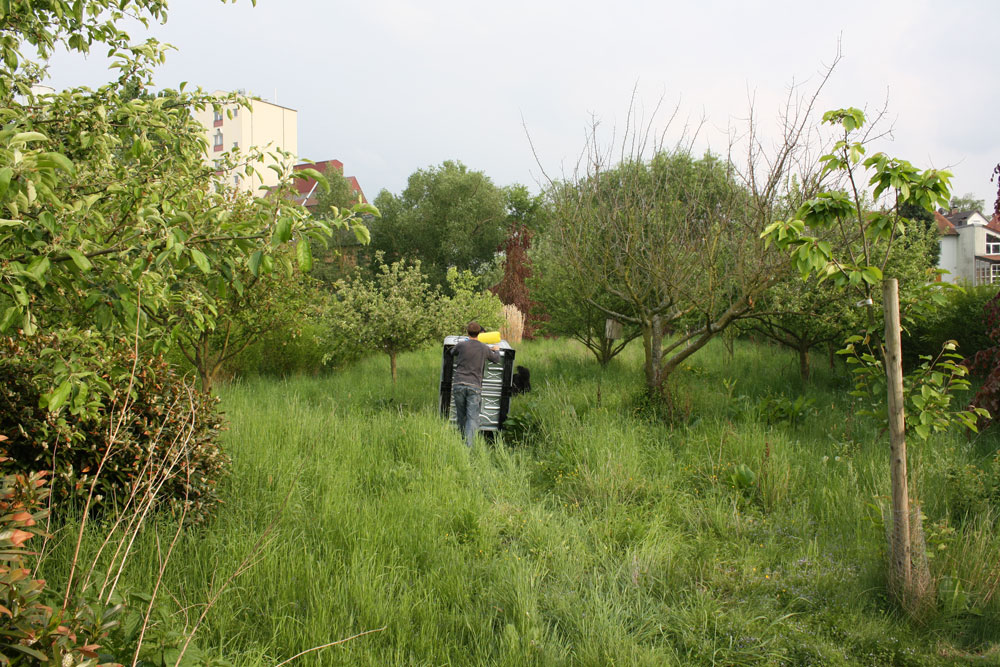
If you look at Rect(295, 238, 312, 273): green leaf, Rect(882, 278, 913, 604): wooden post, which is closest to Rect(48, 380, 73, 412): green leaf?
Rect(295, 238, 312, 273): green leaf

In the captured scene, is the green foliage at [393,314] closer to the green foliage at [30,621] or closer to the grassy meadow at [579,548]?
the grassy meadow at [579,548]

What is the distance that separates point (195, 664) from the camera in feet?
7.68

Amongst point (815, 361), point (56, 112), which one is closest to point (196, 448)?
point (56, 112)

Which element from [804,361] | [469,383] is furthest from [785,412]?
[469,383]

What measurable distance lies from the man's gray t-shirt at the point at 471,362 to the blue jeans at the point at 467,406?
0.08 metres

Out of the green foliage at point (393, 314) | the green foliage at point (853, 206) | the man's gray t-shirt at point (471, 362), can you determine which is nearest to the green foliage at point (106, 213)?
the green foliage at point (853, 206)

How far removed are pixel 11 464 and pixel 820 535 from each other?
18.4ft

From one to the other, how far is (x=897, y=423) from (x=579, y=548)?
2.15m

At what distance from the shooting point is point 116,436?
11.8 ft

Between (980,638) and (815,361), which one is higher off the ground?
(815,361)

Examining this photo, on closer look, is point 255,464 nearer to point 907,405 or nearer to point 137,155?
point 137,155

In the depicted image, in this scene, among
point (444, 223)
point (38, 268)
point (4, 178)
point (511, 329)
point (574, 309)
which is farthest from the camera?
point (444, 223)

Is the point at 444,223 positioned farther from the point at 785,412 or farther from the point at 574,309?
the point at 785,412

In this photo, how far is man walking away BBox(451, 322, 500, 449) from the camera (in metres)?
7.74
